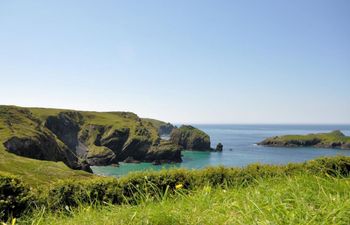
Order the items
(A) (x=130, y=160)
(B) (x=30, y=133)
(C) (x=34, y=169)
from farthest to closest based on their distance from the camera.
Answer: (A) (x=130, y=160) < (B) (x=30, y=133) < (C) (x=34, y=169)

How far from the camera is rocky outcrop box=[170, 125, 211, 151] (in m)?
173

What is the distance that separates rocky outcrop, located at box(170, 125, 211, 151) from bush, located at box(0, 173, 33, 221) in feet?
514

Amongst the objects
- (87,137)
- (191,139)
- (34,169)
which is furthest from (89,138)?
(34,169)

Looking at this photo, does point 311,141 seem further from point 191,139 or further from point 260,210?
point 260,210

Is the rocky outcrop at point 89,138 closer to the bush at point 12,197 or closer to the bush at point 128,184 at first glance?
the bush at point 128,184

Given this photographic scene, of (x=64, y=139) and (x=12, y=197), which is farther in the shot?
(x=64, y=139)

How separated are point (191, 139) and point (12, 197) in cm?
16588

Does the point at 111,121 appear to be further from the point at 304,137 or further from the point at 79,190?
the point at 79,190

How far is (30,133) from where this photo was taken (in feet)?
297

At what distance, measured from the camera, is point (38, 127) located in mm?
105188

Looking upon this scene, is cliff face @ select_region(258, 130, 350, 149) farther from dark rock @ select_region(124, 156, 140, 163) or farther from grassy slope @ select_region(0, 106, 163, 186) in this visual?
dark rock @ select_region(124, 156, 140, 163)

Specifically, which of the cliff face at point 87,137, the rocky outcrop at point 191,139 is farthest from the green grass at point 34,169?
the rocky outcrop at point 191,139

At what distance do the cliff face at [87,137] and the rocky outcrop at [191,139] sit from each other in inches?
795

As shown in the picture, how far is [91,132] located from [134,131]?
62.1 ft
